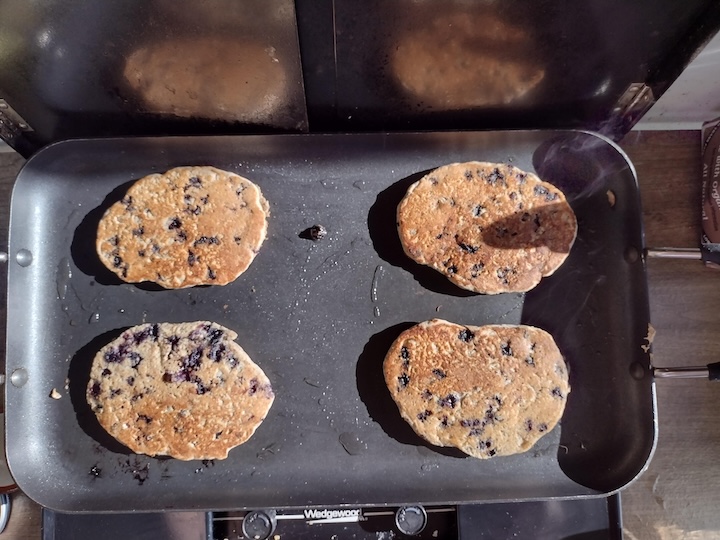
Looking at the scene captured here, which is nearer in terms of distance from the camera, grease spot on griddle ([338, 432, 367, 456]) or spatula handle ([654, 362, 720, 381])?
spatula handle ([654, 362, 720, 381])

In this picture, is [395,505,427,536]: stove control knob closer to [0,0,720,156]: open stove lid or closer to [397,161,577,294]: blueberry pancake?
[397,161,577,294]: blueberry pancake

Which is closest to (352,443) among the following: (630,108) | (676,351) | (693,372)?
(693,372)

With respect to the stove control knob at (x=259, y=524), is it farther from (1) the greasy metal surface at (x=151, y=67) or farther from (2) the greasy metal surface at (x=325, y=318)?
(1) the greasy metal surface at (x=151, y=67)

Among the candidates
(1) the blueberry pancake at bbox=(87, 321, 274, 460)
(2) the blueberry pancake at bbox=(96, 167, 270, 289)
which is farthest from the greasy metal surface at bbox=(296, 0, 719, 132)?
(1) the blueberry pancake at bbox=(87, 321, 274, 460)

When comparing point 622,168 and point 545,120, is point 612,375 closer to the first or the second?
point 622,168

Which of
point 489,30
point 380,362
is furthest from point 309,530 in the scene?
point 489,30

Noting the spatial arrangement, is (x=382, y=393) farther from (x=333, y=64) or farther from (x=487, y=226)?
(x=333, y=64)
